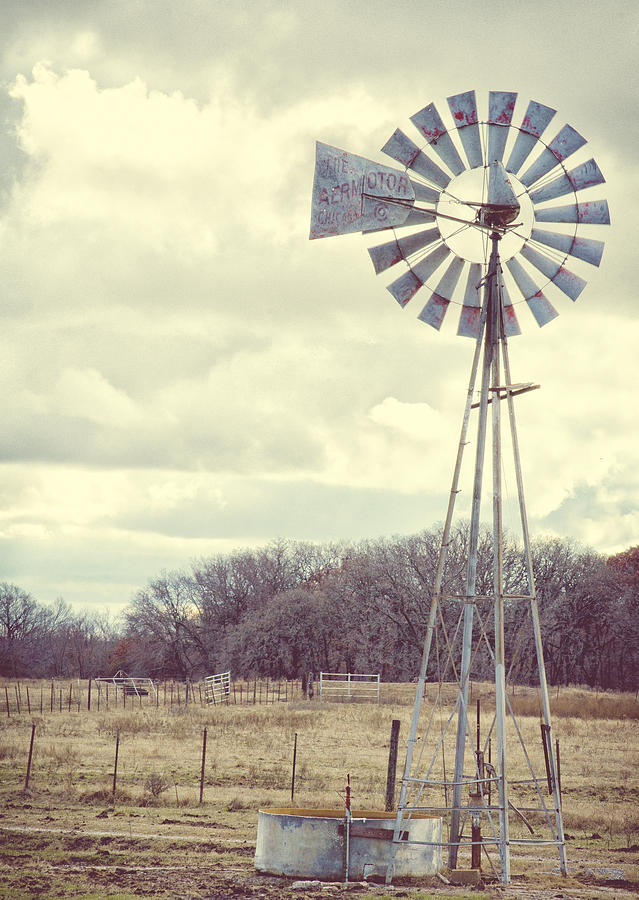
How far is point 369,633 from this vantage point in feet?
206

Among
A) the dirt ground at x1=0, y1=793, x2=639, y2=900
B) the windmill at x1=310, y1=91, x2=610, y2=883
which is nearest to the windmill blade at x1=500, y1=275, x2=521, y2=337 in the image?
the windmill at x1=310, y1=91, x2=610, y2=883

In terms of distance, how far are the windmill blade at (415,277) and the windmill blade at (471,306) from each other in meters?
0.60

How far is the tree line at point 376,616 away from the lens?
203ft

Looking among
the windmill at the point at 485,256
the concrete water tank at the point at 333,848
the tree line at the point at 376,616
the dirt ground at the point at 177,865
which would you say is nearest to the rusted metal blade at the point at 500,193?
the windmill at the point at 485,256

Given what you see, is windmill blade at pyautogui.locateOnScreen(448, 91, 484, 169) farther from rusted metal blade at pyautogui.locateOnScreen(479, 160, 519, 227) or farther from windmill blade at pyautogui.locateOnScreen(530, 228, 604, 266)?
windmill blade at pyautogui.locateOnScreen(530, 228, 604, 266)

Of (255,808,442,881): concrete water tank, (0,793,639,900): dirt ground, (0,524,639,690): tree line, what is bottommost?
(0,793,639,900): dirt ground

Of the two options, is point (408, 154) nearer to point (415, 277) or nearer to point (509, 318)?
point (415, 277)

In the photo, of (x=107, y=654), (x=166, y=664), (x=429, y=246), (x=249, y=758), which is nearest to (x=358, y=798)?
(x=249, y=758)

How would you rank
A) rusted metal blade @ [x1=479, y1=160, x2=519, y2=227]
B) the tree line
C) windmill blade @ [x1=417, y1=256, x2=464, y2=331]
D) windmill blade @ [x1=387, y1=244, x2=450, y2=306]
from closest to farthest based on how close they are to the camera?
rusted metal blade @ [x1=479, y1=160, x2=519, y2=227], windmill blade @ [x1=387, y1=244, x2=450, y2=306], windmill blade @ [x1=417, y1=256, x2=464, y2=331], the tree line

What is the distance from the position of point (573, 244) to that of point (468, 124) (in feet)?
7.55

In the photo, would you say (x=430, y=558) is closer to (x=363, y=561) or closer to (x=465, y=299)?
(x=363, y=561)

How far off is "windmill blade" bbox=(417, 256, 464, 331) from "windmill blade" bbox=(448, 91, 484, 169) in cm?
153

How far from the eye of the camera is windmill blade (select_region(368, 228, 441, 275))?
13773 mm

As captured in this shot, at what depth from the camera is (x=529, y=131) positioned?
43.5 feet
